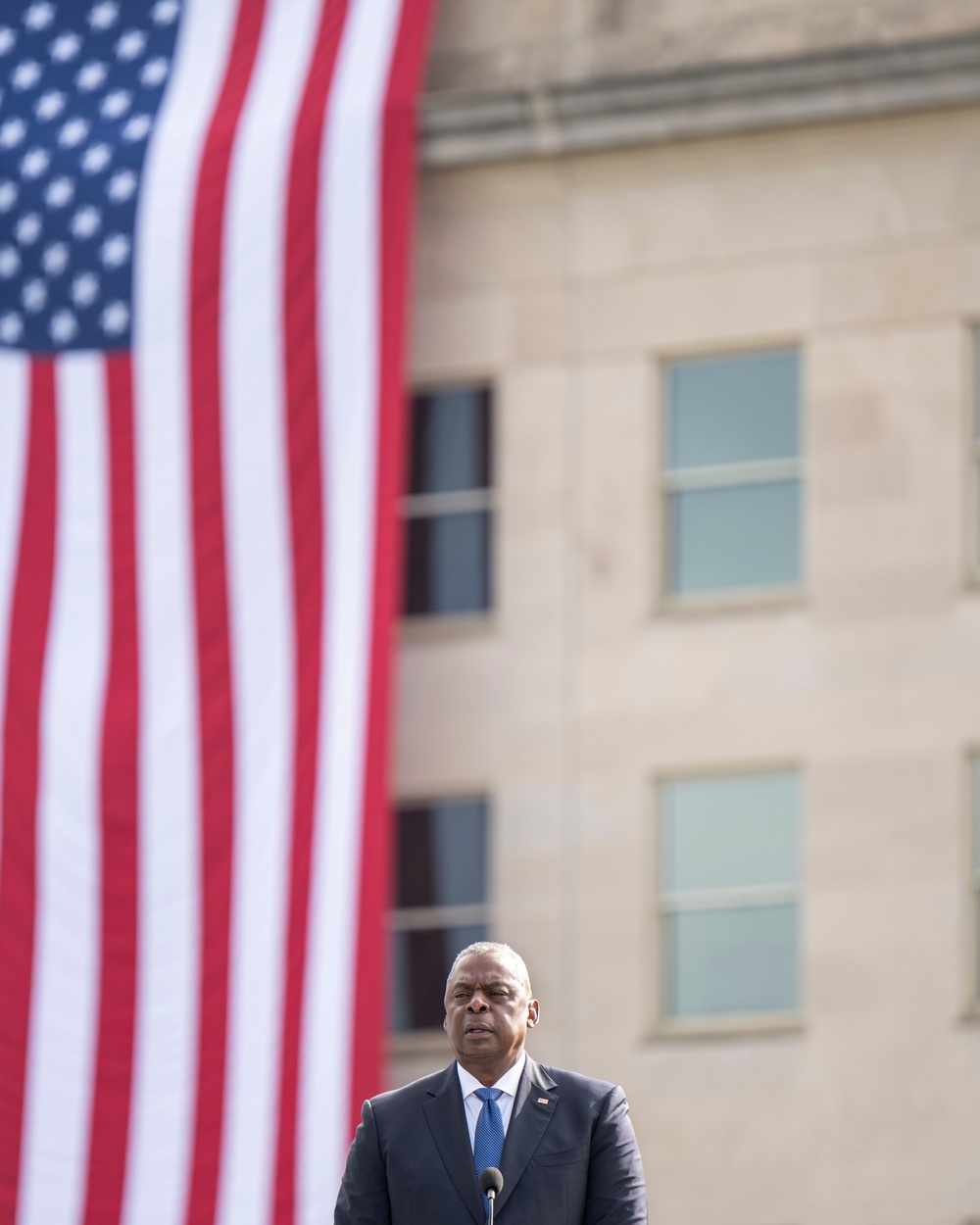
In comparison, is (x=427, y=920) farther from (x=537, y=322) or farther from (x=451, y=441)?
(x=537, y=322)

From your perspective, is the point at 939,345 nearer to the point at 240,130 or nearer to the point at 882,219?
the point at 882,219

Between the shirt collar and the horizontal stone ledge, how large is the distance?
1669cm

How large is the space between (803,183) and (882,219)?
0.77 m

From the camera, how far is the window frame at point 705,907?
2205cm

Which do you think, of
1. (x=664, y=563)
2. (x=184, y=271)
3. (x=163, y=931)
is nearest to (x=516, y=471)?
(x=664, y=563)

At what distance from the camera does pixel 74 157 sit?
2312cm

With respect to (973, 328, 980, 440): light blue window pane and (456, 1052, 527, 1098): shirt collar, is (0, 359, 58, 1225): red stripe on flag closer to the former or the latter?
(973, 328, 980, 440): light blue window pane

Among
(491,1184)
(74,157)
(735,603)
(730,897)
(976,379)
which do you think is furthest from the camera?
(74,157)

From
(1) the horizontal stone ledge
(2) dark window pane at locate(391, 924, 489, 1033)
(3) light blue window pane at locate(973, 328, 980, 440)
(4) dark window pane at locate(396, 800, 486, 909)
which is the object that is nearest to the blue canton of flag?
(1) the horizontal stone ledge

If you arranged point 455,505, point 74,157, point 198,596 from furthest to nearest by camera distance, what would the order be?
point 455,505 → point 74,157 → point 198,596

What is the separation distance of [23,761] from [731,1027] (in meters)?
5.78

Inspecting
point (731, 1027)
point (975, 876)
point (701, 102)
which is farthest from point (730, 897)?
point (701, 102)

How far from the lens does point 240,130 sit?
22.8 m

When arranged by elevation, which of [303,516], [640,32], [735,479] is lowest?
[303,516]
